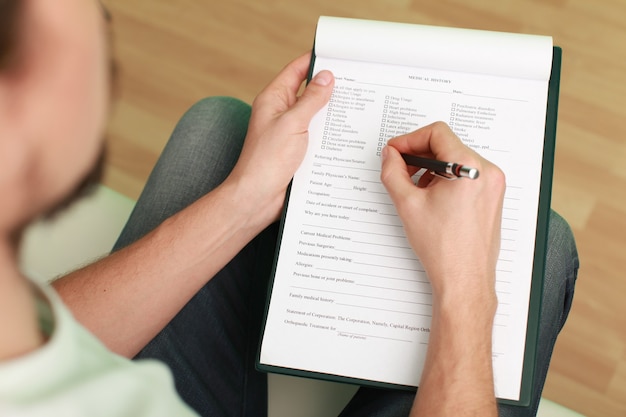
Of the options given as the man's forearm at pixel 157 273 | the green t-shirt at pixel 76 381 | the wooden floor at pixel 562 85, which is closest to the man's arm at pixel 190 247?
the man's forearm at pixel 157 273

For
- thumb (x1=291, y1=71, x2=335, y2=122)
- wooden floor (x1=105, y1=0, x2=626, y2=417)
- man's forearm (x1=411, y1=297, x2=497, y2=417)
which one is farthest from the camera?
wooden floor (x1=105, y1=0, x2=626, y2=417)

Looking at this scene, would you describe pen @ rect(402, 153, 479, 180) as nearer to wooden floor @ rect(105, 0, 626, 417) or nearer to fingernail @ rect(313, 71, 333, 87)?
fingernail @ rect(313, 71, 333, 87)

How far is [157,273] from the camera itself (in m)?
0.66

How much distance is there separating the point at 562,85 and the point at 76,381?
3.72 feet

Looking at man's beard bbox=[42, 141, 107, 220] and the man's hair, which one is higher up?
the man's hair

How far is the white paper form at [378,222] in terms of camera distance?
0.62 meters

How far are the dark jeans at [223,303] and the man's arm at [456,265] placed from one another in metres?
0.08

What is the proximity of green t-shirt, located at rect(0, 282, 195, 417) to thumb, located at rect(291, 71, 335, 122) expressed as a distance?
33 centimetres

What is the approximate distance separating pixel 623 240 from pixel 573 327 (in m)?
0.20

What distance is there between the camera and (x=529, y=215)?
25.1 inches

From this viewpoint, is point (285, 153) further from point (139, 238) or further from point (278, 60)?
point (278, 60)

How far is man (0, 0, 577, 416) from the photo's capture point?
33cm

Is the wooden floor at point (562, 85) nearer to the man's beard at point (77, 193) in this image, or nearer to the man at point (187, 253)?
the man at point (187, 253)

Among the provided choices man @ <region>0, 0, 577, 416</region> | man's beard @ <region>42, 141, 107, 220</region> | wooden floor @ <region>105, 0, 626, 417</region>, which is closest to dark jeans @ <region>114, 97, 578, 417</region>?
man @ <region>0, 0, 577, 416</region>
